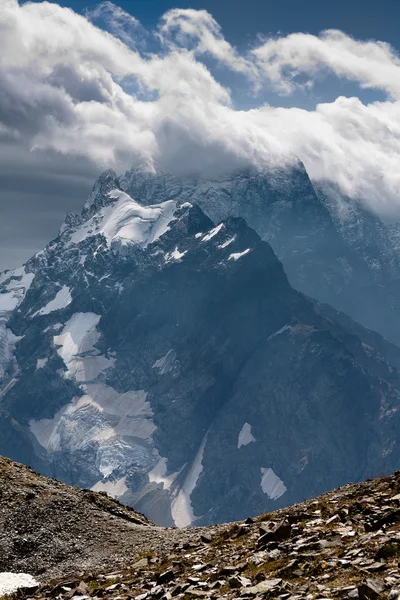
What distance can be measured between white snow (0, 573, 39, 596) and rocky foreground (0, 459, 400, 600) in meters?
1.39

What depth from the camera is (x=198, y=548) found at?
2128 inches

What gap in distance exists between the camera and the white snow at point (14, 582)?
5533 cm

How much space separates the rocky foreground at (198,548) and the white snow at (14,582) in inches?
54.8

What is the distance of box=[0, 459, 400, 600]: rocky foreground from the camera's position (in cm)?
3594

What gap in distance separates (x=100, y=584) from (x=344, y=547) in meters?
15.9

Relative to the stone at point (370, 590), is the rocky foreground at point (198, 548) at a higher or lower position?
higher

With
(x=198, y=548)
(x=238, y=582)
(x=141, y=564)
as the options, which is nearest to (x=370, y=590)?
(x=238, y=582)

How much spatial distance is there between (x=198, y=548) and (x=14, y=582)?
41.7 feet

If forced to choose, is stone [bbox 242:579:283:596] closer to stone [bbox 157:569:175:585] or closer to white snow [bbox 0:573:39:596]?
stone [bbox 157:569:175:585]

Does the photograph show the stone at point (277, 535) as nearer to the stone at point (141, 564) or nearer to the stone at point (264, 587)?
the stone at point (141, 564)

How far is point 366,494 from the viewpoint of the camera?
55.9 m

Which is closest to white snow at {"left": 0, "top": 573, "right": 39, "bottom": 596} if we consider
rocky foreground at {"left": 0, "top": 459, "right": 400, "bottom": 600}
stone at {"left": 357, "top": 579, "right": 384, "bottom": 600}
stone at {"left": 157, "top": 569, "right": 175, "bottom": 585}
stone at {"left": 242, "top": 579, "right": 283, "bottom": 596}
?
rocky foreground at {"left": 0, "top": 459, "right": 400, "bottom": 600}

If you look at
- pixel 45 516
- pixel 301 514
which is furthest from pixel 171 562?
pixel 45 516

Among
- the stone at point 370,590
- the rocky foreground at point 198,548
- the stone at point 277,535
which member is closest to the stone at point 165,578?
the rocky foreground at point 198,548
